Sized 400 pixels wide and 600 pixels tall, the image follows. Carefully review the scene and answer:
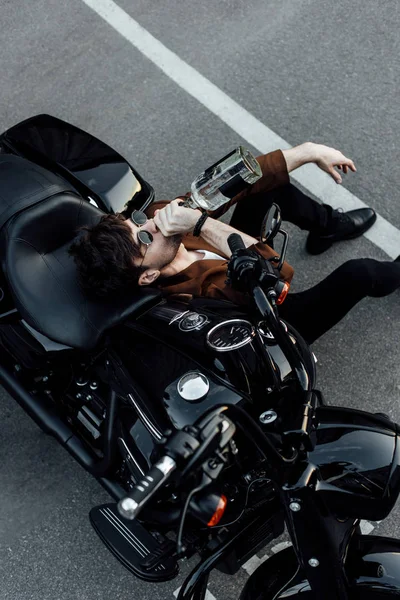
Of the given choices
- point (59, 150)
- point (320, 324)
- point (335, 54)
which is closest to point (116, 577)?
point (320, 324)

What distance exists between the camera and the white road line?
3.96 m

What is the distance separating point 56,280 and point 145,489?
1.22 metres

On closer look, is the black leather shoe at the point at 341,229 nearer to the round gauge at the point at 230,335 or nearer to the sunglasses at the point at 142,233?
the sunglasses at the point at 142,233

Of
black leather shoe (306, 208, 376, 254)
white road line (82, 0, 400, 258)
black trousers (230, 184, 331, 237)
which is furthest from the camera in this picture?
white road line (82, 0, 400, 258)

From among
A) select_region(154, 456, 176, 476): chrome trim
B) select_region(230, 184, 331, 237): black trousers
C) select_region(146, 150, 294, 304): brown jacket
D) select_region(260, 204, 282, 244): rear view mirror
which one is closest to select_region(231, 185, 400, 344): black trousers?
select_region(146, 150, 294, 304): brown jacket

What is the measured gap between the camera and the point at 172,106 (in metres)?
4.39

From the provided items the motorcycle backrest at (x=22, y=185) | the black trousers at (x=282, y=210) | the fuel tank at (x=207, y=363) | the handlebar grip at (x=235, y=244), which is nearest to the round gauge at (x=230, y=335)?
the fuel tank at (x=207, y=363)

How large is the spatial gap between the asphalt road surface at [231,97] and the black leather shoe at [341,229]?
0.28 feet

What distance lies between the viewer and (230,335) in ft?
7.87

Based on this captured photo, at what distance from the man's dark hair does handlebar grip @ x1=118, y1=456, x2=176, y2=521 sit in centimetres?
98

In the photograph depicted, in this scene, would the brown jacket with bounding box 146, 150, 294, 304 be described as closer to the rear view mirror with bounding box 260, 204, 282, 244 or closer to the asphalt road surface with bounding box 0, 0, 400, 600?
the rear view mirror with bounding box 260, 204, 282, 244

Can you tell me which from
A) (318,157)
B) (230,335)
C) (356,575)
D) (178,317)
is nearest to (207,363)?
(230,335)

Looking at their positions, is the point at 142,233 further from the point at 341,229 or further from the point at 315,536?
the point at 341,229

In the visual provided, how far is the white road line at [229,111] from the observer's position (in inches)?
156
